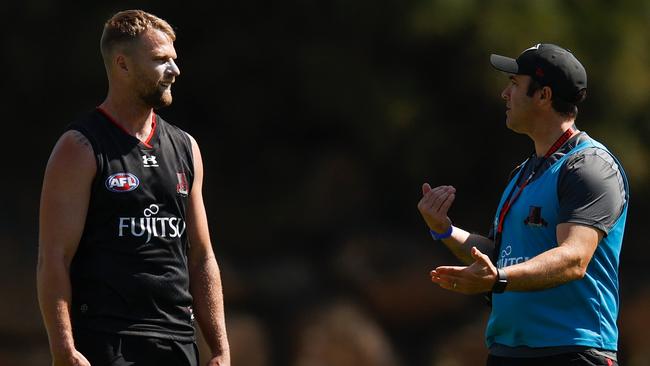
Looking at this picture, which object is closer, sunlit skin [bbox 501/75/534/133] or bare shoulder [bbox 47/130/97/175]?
bare shoulder [bbox 47/130/97/175]

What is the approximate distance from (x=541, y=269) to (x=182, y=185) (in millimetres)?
1249

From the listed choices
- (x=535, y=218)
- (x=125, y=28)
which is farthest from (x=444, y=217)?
(x=125, y=28)

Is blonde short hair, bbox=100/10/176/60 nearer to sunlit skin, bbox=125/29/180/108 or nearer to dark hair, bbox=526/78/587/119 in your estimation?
sunlit skin, bbox=125/29/180/108

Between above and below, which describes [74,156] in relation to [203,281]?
above

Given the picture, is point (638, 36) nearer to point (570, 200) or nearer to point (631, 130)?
point (631, 130)

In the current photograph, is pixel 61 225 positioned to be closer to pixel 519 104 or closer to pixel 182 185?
pixel 182 185

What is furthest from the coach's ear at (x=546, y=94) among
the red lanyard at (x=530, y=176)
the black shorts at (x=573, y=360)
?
the black shorts at (x=573, y=360)

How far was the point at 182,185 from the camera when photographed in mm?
4379

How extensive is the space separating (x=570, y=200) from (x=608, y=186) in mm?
146

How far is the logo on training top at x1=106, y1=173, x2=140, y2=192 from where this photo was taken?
4.20 metres

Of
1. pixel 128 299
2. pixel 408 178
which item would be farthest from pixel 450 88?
pixel 128 299

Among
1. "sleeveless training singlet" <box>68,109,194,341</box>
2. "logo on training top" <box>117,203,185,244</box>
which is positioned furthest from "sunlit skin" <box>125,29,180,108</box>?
"logo on training top" <box>117,203,185,244</box>

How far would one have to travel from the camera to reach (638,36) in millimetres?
8141

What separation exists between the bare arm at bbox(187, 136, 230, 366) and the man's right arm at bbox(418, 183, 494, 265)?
796 millimetres
